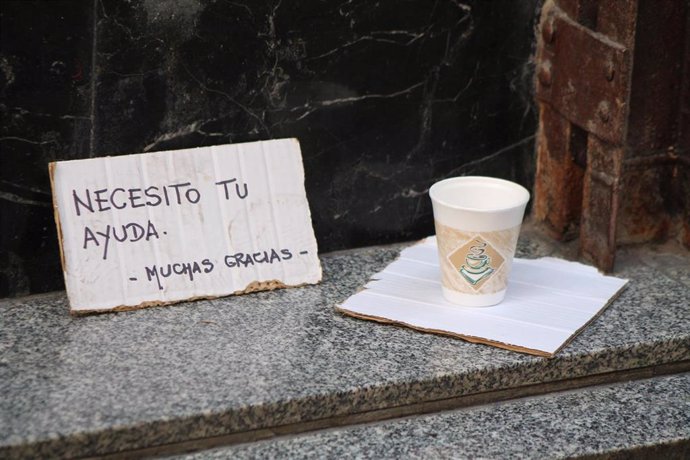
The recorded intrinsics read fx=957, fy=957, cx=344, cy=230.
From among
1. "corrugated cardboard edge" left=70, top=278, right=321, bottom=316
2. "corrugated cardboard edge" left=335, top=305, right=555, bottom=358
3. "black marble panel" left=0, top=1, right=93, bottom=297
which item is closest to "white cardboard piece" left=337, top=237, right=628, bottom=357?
"corrugated cardboard edge" left=335, top=305, right=555, bottom=358

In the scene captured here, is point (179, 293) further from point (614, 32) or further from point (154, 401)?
point (614, 32)

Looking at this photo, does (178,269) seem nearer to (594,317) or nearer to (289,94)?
(289,94)

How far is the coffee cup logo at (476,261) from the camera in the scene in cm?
141

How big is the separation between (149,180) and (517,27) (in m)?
0.70

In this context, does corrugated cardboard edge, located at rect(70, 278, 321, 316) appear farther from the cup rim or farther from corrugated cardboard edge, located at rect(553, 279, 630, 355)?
corrugated cardboard edge, located at rect(553, 279, 630, 355)

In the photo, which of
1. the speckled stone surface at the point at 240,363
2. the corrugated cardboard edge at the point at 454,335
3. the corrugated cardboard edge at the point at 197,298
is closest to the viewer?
the speckled stone surface at the point at 240,363

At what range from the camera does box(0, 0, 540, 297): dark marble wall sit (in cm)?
146

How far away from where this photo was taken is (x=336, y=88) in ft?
5.26

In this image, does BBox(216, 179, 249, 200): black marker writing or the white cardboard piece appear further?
BBox(216, 179, 249, 200): black marker writing

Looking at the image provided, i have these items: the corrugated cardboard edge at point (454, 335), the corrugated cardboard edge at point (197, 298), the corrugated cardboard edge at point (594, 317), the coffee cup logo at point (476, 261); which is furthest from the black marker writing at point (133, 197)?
the corrugated cardboard edge at point (594, 317)

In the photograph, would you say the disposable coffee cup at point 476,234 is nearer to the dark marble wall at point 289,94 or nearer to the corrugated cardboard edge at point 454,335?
the corrugated cardboard edge at point 454,335

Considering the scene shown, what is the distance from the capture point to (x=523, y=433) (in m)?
1.30

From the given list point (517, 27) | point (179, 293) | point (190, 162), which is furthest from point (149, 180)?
point (517, 27)

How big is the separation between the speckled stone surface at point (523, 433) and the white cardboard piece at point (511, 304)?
92 millimetres
